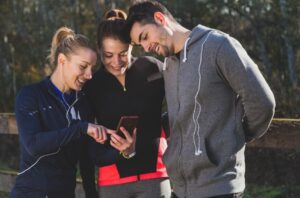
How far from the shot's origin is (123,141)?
3258 mm

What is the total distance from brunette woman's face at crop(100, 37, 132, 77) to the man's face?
0.24 metres

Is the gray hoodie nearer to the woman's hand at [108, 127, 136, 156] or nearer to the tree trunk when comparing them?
the woman's hand at [108, 127, 136, 156]

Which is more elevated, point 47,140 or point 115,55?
point 115,55

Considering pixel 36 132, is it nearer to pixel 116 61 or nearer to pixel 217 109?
pixel 116 61

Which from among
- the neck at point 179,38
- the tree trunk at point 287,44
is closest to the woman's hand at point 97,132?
the neck at point 179,38

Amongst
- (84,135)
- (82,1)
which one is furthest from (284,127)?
(82,1)

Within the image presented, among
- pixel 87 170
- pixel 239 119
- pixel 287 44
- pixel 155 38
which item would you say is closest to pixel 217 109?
pixel 239 119

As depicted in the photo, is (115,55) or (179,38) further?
(115,55)

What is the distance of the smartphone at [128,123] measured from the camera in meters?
3.16

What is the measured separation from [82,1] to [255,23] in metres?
5.99

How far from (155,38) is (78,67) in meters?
0.52

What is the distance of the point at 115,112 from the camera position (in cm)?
347

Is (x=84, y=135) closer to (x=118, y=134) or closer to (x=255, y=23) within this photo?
(x=118, y=134)

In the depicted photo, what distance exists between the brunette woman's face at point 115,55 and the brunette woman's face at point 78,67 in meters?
0.13
